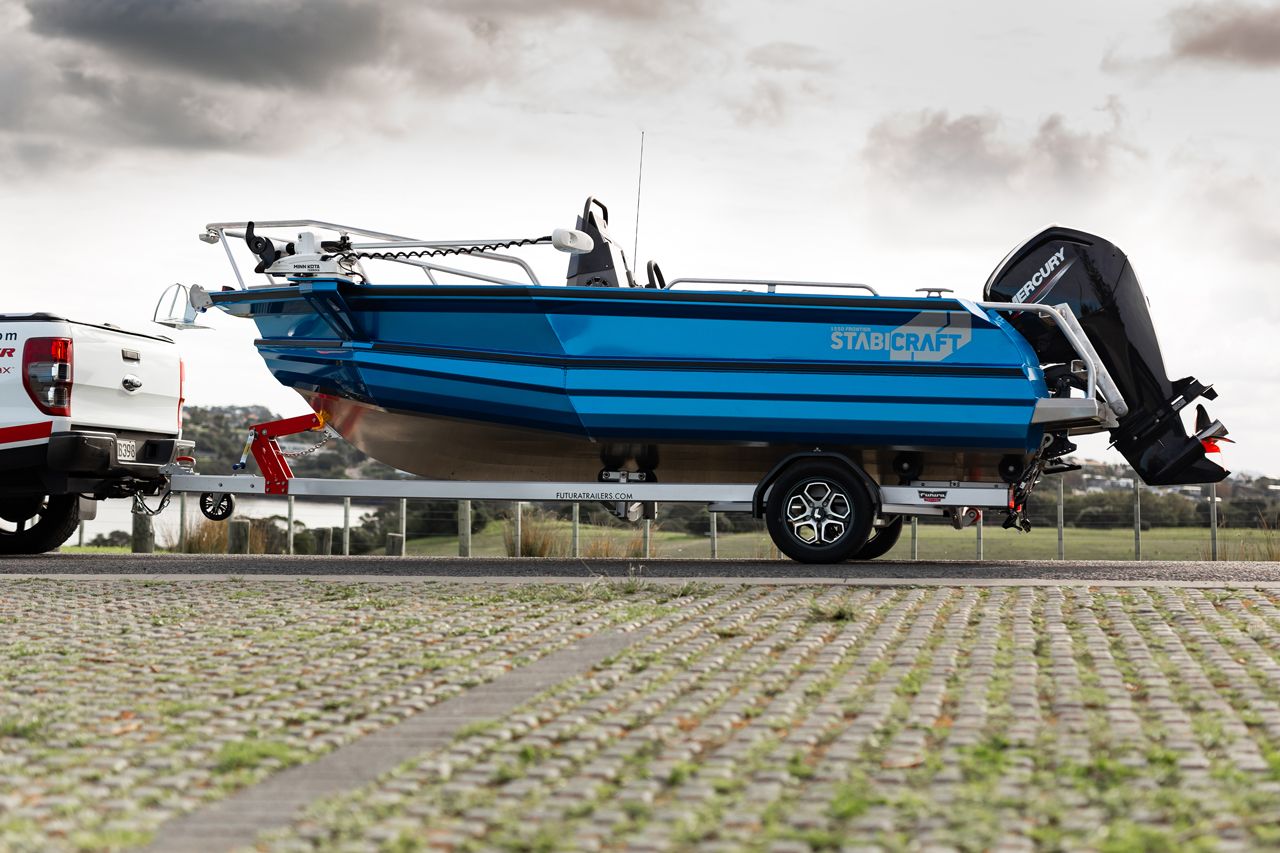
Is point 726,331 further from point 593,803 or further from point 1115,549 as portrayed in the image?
point 1115,549

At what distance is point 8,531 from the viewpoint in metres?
14.5

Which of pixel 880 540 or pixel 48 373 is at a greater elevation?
pixel 48 373

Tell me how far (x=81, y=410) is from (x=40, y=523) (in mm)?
2255

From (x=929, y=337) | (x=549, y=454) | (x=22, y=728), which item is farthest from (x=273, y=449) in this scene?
(x=22, y=728)

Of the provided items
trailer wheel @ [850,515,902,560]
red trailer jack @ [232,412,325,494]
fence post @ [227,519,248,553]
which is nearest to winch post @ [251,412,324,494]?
red trailer jack @ [232,412,325,494]

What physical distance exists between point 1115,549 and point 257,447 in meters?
15.0

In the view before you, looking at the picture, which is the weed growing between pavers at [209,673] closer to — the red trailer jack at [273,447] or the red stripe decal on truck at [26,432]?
the red trailer jack at [273,447]

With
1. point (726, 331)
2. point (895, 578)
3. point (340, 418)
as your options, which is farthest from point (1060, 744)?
point (340, 418)

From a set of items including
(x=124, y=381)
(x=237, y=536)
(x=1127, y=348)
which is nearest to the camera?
(x=1127, y=348)

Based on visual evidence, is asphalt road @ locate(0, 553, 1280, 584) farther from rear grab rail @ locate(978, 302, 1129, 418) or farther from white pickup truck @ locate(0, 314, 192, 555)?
rear grab rail @ locate(978, 302, 1129, 418)

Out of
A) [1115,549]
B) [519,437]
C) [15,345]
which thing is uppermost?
[15,345]

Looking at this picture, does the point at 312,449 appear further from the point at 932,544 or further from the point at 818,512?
the point at 932,544

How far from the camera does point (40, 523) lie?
47.3 feet

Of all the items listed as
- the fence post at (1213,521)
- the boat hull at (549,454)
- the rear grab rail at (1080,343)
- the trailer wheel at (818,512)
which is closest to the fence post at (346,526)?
the boat hull at (549,454)
